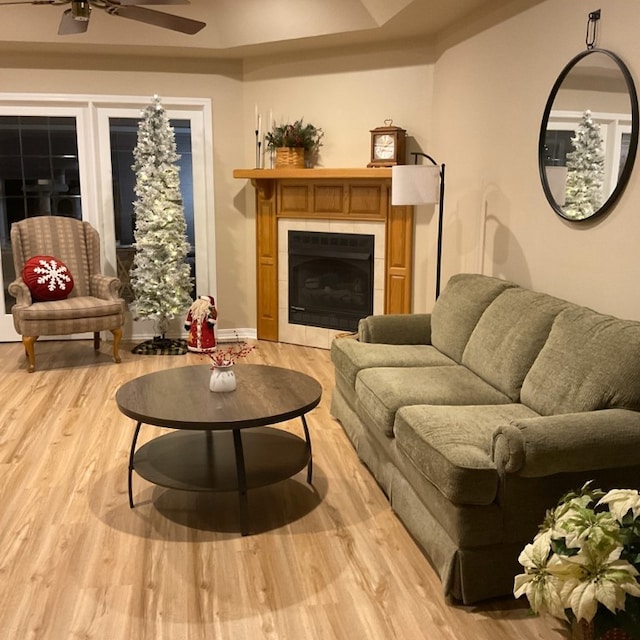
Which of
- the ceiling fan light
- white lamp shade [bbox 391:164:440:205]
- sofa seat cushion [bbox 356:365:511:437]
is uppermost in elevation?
the ceiling fan light

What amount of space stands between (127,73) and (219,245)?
67.7 inches

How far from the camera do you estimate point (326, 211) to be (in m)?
6.13

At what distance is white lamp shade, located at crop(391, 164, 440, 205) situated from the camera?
4.39 meters

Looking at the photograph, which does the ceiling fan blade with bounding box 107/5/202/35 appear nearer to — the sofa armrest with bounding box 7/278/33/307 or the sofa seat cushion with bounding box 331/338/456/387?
the sofa seat cushion with bounding box 331/338/456/387

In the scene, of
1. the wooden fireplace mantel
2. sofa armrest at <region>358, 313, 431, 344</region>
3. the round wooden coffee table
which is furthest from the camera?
the wooden fireplace mantel

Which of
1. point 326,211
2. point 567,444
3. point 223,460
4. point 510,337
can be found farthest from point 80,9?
point 326,211

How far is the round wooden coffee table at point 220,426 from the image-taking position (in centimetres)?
293

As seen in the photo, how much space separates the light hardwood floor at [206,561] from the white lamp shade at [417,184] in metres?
1.59

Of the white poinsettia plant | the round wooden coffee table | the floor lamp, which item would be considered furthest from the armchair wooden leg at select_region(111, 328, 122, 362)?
the white poinsettia plant

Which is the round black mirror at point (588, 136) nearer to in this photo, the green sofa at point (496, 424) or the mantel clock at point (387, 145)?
the green sofa at point (496, 424)

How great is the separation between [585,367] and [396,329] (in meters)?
1.73

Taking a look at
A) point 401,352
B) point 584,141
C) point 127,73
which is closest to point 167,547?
point 401,352

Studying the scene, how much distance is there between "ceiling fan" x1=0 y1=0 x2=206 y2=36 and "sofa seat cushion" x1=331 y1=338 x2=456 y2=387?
6.40ft

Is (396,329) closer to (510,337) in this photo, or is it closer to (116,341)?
(510,337)
